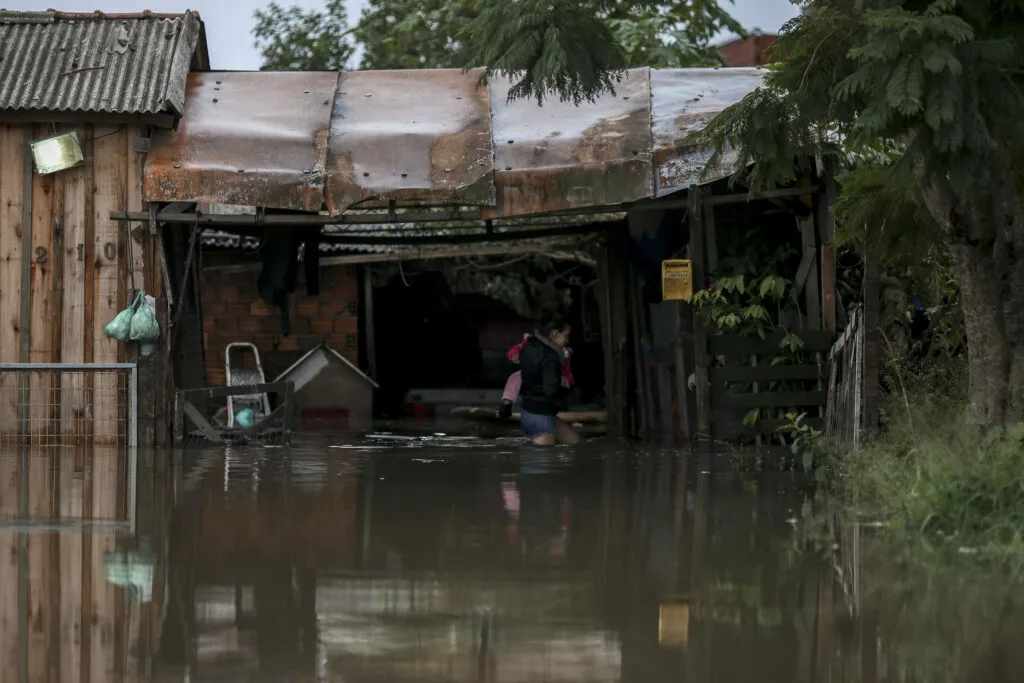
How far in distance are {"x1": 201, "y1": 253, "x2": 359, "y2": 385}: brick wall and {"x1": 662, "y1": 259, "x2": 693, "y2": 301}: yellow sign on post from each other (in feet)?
28.9

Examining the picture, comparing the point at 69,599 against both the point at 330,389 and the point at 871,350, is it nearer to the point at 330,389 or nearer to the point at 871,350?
the point at 871,350

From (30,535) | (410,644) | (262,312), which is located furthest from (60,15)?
(410,644)

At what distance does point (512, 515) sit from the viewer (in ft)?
28.5

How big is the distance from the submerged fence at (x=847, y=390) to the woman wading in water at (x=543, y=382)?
117 inches

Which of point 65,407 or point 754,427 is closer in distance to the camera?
point 754,427

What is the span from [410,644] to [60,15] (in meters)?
12.0

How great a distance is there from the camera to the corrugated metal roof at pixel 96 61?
13.9 meters

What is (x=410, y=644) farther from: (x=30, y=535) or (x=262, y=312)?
(x=262, y=312)

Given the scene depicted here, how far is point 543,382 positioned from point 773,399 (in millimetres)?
2512

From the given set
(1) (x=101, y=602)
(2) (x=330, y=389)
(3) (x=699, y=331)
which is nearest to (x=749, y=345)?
(3) (x=699, y=331)

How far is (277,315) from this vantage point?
21766 millimetres

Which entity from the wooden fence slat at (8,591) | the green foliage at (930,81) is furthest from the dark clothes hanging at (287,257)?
the green foliage at (930,81)

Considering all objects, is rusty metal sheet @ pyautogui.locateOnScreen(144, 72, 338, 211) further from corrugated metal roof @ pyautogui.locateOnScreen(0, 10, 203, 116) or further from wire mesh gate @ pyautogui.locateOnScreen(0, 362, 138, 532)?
wire mesh gate @ pyautogui.locateOnScreen(0, 362, 138, 532)

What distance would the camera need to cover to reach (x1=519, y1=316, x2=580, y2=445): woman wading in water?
1463 cm
